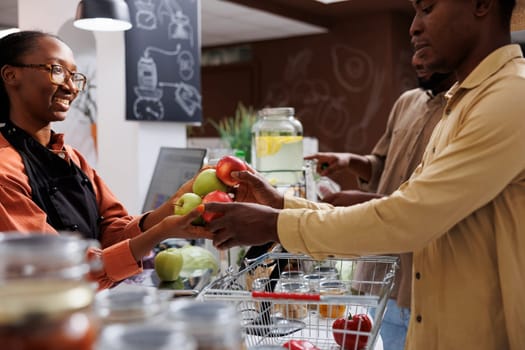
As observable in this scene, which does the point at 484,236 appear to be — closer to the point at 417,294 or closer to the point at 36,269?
the point at 417,294

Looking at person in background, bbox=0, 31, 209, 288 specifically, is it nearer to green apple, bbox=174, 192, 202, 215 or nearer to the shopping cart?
green apple, bbox=174, 192, 202, 215

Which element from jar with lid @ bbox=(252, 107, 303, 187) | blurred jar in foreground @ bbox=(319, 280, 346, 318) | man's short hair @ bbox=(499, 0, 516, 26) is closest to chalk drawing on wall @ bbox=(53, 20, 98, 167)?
jar with lid @ bbox=(252, 107, 303, 187)

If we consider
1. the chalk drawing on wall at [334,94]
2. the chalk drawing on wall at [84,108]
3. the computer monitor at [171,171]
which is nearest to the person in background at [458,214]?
the computer monitor at [171,171]

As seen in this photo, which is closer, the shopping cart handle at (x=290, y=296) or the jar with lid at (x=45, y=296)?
the jar with lid at (x=45, y=296)

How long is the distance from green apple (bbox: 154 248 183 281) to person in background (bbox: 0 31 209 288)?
29cm

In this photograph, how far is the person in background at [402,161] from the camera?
2490 mm

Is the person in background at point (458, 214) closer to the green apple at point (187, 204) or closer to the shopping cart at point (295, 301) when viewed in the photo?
the shopping cart at point (295, 301)

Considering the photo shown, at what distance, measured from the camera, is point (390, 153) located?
2.79 m

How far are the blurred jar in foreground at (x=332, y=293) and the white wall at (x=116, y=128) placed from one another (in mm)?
2579

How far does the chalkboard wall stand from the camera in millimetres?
3863

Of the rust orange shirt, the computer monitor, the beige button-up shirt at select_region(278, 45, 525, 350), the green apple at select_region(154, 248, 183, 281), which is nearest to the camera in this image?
the beige button-up shirt at select_region(278, 45, 525, 350)

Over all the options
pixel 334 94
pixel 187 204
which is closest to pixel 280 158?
pixel 187 204

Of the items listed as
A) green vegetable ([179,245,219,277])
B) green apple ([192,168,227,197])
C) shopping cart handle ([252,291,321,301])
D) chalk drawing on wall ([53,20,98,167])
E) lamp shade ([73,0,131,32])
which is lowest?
green vegetable ([179,245,219,277])

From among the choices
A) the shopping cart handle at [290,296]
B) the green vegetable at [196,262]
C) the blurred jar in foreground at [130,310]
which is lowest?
the green vegetable at [196,262]
